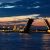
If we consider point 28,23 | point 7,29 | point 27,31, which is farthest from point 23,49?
point 7,29

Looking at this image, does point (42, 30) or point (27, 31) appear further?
point (42, 30)

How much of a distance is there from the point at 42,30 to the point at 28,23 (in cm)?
425

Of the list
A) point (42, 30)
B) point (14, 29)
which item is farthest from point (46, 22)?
point (14, 29)

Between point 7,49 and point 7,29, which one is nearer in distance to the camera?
point 7,49

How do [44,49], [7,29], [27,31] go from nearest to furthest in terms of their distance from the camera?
1. [44,49]
2. [27,31]
3. [7,29]

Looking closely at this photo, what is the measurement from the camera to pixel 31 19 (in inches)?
3556

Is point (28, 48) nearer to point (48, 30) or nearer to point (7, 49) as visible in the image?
point (7, 49)

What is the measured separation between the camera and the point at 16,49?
31297 mm

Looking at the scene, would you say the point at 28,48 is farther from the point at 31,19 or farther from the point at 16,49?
the point at 31,19

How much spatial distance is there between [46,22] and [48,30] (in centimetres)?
632

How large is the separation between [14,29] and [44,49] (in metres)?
64.7

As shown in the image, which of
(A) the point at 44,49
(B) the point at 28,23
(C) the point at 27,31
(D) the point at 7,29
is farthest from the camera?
(D) the point at 7,29

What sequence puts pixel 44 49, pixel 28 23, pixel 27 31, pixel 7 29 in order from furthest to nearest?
pixel 7 29, pixel 28 23, pixel 27 31, pixel 44 49

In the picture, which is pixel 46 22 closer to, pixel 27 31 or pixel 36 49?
pixel 27 31
